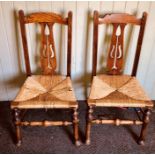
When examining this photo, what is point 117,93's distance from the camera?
152 centimetres

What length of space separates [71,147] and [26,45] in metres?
0.86

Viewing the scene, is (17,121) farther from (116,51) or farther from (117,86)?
(116,51)

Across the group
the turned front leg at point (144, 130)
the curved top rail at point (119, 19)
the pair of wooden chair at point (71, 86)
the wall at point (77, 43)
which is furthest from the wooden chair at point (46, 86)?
the turned front leg at point (144, 130)

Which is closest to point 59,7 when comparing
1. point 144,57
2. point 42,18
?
point 42,18

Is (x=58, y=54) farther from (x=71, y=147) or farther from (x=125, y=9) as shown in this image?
(x=71, y=147)

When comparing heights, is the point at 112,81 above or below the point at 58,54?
below

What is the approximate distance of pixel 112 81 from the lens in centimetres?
165

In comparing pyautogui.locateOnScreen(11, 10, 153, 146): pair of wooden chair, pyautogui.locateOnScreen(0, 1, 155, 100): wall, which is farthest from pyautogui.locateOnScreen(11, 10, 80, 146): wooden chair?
pyautogui.locateOnScreen(0, 1, 155, 100): wall

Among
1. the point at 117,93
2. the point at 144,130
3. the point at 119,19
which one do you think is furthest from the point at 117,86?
the point at 119,19

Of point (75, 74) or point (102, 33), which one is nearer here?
point (102, 33)

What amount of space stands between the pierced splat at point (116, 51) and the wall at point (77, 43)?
12 centimetres

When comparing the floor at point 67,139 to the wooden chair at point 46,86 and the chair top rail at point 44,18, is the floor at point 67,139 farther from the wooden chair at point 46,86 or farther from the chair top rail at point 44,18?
the chair top rail at point 44,18

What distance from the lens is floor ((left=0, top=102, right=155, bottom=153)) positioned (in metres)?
1.58

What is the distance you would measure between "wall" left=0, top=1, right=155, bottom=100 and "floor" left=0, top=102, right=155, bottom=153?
1.12 feet
